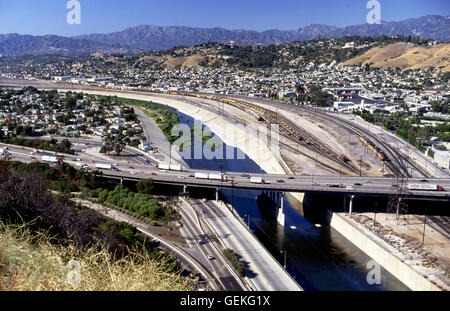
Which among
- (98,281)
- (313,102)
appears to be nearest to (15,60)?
(313,102)

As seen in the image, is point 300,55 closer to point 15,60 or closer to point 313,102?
point 313,102

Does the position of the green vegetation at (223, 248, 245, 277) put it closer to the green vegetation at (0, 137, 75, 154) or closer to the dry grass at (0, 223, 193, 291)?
the dry grass at (0, 223, 193, 291)

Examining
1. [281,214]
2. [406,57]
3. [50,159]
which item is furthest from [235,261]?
[406,57]

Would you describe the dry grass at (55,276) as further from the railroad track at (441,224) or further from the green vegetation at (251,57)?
the green vegetation at (251,57)

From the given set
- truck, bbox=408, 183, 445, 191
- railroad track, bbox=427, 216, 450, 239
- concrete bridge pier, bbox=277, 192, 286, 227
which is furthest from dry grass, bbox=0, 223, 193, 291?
truck, bbox=408, 183, 445, 191

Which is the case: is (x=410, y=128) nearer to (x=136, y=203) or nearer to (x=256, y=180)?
(x=256, y=180)

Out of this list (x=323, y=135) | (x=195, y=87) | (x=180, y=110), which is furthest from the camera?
(x=195, y=87)

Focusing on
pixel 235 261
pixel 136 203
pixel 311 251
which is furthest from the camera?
pixel 136 203
